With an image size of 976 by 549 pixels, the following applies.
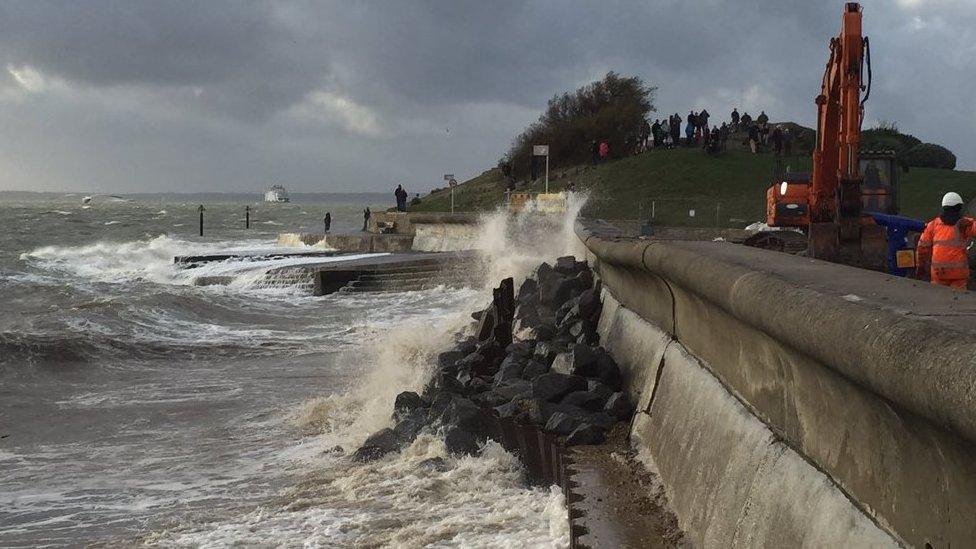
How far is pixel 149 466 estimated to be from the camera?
856 centimetres

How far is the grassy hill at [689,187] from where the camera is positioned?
31094mm

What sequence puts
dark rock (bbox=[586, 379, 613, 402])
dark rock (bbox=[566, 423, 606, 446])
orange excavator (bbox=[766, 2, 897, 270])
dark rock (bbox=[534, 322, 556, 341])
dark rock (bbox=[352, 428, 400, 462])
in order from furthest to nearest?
orange excavator (bbox=[766, 2, 897, 270])
dark rock (bbox=[534, 322, 556, 341])
dark rock (bbox=[352, 428, 400, 462])
dark rock (bbox=[586, 379, 613, 402])
dark rock (bbox=[566, 423, 606, 446])

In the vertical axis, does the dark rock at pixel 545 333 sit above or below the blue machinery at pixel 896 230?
below

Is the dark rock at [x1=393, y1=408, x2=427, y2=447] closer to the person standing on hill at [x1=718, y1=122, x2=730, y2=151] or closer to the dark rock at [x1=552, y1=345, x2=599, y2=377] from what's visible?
the dark rock at [x1=552, y1=345, x2=599, y2=377]

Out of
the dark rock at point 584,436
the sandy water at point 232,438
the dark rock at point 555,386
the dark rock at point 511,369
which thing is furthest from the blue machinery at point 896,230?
the dark rock at point 584,436

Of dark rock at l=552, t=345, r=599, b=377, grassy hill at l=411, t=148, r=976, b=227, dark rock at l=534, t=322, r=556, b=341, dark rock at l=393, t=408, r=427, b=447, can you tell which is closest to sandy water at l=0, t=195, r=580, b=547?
dark rock at l=393, t=408, r=427, b=447

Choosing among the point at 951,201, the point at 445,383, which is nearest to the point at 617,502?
the point at 445,383

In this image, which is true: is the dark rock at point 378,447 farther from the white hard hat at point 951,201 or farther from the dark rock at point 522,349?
the white hard hat at point 951,201

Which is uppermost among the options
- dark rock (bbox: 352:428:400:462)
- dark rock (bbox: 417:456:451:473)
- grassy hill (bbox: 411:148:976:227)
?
grassy hill (bbox: 411:148:976:227)

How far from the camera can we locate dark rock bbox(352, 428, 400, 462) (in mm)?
7566

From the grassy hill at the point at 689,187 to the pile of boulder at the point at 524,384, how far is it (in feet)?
68.8

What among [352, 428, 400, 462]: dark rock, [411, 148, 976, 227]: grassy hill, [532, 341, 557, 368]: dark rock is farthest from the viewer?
[411, 148, 976, 227]: grassy hill

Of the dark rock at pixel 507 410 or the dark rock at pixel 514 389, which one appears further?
the dark rock at pixel 514 389

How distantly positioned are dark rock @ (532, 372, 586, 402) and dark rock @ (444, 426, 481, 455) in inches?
20.2
